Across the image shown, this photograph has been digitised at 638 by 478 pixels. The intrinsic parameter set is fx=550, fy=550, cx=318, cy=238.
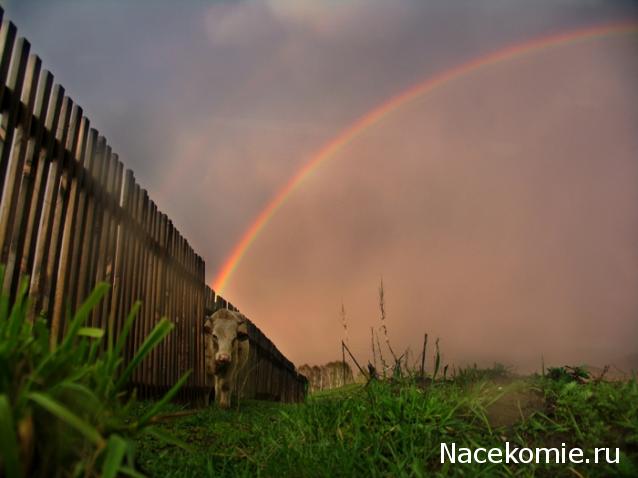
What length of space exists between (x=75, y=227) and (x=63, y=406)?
432cm

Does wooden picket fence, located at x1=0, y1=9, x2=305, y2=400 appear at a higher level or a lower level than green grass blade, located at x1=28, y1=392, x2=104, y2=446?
higher

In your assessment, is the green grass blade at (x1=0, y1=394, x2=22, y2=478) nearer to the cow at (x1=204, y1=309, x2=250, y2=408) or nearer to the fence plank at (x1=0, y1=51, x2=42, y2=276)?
the fence plank at (x1=0, y1=51, x2=42, y2=276)

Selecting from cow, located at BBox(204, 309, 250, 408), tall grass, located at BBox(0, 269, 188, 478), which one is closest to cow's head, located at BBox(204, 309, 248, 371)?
cow, located at BBox(204, 309, 250, 408)

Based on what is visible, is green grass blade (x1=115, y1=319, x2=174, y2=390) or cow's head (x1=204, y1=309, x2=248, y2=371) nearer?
green grass blade (x1=115, y1=319, x2=174, y2=390)

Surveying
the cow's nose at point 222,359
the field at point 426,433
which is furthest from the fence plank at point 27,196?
the cow's nose at point 222,359

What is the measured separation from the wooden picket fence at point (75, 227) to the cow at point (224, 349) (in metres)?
0.58

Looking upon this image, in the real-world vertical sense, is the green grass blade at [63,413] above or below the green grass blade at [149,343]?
below

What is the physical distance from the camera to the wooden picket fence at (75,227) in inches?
161

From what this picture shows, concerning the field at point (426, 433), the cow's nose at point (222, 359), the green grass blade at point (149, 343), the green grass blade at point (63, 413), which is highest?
the cow's nose at point (222, 359)

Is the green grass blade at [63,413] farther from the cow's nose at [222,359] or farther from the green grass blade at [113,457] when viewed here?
the cow's nose at [222,359]

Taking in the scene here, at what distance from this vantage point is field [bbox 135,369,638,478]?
9.75ft

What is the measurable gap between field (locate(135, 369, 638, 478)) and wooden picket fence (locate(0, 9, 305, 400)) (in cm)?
168

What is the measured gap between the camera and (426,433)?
327cm

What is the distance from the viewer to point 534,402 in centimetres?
364
